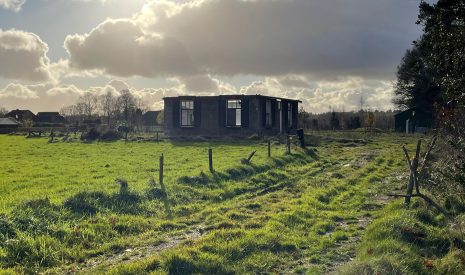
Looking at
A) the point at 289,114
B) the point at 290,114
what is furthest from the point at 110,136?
the point at 290,114

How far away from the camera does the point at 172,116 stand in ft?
152

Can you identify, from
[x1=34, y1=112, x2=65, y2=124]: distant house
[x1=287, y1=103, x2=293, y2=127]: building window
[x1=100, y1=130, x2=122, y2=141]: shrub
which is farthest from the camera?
[x1=34, y1=112, x2=65, y2=124]: distant house

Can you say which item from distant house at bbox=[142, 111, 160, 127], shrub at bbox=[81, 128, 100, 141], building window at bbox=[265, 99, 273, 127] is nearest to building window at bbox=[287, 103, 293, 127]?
building window at bbox=[265, 99, 273, 127]

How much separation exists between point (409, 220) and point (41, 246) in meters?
7.60

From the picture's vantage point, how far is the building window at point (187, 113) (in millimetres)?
46156

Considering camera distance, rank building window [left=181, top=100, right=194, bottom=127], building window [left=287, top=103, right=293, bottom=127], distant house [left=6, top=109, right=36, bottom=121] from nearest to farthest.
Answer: building window [left=181, top=100, right=194, bottom=127] < building window [left=287, top=103, right=293, bottom=127] < distant house [left=6, top=109, right=36, bottom=121]

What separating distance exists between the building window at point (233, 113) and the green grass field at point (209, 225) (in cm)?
2706

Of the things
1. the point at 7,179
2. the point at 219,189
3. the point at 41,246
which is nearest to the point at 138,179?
the point at 219,189

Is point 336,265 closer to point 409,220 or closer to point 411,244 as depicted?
point 411,244

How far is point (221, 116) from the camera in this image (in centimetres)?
4478

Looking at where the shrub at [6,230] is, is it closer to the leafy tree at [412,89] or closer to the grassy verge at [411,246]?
the grassy verge at [411,246]

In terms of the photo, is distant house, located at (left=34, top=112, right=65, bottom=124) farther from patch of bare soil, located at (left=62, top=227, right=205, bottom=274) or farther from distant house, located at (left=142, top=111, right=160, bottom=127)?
patch of bare soil, located at (left=62, top=227, right=205, bottom=274)

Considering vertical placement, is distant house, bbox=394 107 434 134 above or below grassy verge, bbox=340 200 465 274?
above

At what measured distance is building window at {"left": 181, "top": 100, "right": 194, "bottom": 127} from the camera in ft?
151
